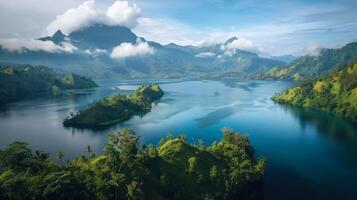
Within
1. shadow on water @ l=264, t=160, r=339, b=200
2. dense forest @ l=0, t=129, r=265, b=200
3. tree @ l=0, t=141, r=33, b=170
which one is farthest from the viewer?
shadow on water @ l=264, t=160, r=339, b=200

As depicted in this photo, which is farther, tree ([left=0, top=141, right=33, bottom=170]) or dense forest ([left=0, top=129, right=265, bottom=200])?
tree ([left=0, top=141, right=33, bottom=170])

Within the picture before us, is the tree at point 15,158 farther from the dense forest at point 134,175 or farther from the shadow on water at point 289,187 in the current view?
the shadow on water at point 289,187

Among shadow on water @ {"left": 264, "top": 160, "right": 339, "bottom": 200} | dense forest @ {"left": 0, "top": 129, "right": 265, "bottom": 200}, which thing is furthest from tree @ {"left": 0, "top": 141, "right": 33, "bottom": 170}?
shadow on water @ {"left": 264, "top": 160, "right": 339, "bottom": 200}

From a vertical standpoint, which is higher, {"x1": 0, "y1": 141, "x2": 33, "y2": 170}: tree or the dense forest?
{"x1": 0, "y1": 141, "x2": 33, "y2": 170}: tree

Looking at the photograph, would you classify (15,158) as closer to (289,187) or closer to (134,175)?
(134,175)

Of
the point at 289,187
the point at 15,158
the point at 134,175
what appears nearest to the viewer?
the point at 15,158

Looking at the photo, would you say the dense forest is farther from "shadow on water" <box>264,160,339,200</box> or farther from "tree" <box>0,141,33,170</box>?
"shadow on water" <box>264,160,339,200</box>

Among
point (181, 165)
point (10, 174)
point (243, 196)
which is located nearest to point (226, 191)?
point (243, 196)

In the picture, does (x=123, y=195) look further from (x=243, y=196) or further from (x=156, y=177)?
(x=243, y=196)

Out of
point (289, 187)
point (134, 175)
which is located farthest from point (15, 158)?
point (289, 187)

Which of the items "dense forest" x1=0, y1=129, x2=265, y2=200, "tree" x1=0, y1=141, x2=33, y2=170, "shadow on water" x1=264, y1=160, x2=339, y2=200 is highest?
"tree" x1=0, y1=141, x2=33, y2=170
